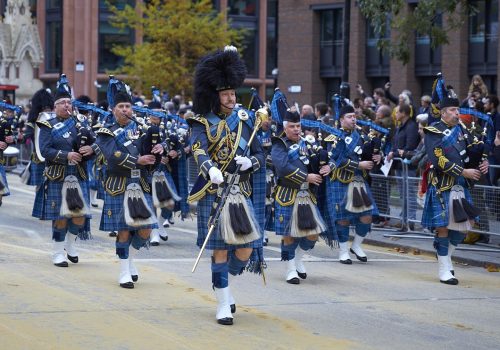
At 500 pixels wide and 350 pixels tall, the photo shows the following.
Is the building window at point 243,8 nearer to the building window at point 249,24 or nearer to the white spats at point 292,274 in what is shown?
the building window at point 249,24

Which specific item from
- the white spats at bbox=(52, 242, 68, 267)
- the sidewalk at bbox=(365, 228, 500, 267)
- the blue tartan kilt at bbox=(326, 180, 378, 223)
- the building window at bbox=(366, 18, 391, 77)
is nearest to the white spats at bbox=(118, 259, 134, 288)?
the white spats at bbox=(52, 242, 68, 267)

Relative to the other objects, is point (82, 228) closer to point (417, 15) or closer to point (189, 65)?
point (417, 15)

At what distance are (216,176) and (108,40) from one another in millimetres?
48258

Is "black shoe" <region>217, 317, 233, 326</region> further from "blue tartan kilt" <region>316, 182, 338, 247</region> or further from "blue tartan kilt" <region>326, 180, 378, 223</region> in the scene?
"blue tartan kilt" <region>326, 180, 378, 223</region>

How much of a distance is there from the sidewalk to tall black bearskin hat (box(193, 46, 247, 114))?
18.9 feet

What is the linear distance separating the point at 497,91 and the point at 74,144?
2108 cm

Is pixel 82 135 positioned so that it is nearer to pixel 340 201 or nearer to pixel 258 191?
pixel 340 201

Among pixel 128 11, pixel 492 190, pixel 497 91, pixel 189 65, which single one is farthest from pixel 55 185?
pixel 128 11

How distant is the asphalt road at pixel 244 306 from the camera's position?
8391 mm

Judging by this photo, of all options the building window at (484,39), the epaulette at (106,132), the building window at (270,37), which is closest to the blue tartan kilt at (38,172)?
the epaulette at (106,132)

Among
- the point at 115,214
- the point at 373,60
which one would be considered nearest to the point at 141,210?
the point at 115,214

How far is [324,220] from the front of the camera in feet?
40.9

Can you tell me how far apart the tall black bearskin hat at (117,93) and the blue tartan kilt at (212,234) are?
240 cm

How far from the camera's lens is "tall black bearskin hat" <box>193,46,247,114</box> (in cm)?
919
